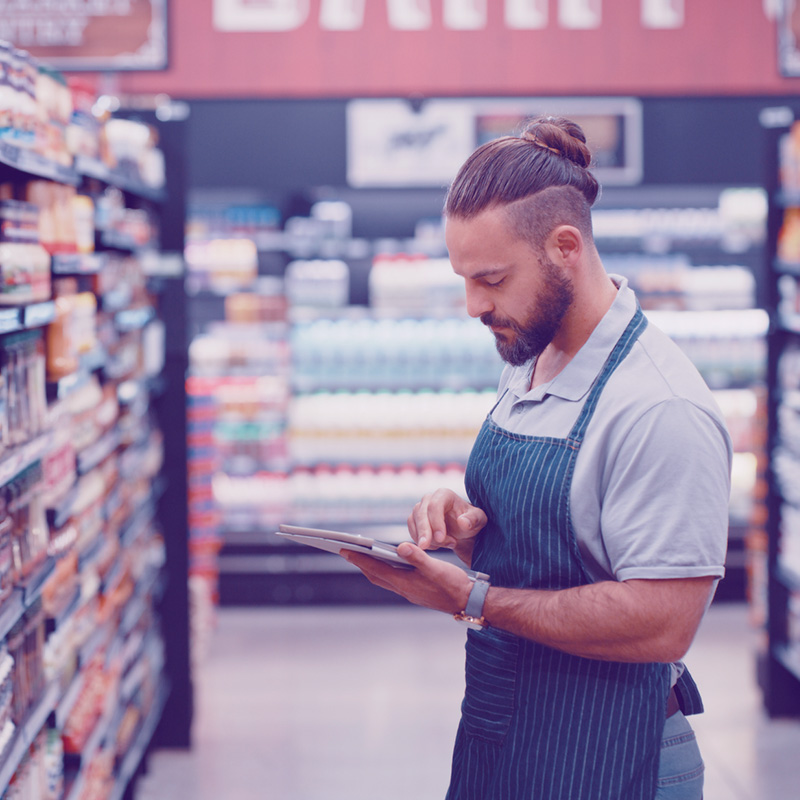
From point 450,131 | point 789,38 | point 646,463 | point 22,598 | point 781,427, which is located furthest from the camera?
point 450,131

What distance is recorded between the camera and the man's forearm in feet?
4.66

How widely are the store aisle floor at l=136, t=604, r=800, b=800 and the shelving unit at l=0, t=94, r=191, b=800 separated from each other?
346 millimetres

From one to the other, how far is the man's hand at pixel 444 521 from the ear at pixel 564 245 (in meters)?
0.48

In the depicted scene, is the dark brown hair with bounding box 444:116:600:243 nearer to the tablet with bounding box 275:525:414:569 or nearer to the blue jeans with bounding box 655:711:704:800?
the tablet with bounding box 275:525:414:569

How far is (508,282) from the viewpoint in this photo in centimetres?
158

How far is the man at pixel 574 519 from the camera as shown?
4.69 ft

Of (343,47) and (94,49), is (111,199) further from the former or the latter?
(343,47)

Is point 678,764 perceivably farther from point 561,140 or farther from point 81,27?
point 81,27

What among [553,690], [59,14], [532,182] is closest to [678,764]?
[553,690]

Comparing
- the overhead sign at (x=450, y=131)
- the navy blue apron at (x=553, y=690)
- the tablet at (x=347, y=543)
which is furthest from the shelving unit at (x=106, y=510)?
the overhead sign at (x=450, y=131)

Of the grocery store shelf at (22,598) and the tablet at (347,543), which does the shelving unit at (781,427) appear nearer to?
the grocery store shelf at (22,598)

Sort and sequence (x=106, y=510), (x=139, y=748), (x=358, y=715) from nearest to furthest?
(x=106, y=510), (x=139, y=748), (x=358, y=715)

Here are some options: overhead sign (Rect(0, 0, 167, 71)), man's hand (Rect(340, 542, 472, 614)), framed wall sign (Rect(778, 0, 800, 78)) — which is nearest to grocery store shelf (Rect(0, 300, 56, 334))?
man's hand (Rect(340, 542, 472, 614))

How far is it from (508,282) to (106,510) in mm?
2256
